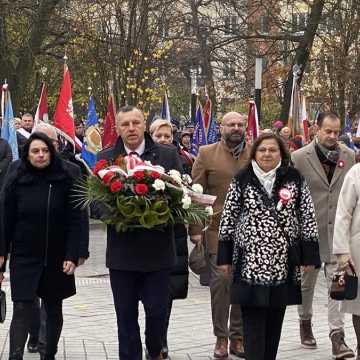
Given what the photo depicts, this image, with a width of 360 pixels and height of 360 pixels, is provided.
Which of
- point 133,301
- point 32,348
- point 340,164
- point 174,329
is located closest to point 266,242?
point 133,301

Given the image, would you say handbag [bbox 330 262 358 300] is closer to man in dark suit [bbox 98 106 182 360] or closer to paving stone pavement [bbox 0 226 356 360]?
paving stone pavement [bbox 0 226 356 360]

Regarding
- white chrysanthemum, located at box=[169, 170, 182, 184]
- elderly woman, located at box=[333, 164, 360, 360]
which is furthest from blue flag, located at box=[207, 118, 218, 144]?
white chrysanthemum, located at box=[169, 170, 182, 184]

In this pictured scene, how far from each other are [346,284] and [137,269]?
160 centimetres

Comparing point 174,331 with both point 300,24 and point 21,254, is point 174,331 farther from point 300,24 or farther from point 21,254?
point 300,24

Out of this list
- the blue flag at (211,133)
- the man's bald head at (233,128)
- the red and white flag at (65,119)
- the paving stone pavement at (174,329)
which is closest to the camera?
the paving stone pavement at (174,329)

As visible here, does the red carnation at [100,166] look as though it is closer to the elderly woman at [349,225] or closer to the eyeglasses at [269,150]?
the eyeglasses at [269,150]

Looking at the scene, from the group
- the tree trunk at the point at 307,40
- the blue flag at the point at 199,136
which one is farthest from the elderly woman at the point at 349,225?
the tree trunk at the point at 307,40

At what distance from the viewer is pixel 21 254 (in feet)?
24.1

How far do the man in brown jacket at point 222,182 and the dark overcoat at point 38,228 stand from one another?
1.37m

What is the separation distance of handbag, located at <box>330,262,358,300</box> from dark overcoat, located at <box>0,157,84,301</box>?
75.8 inches

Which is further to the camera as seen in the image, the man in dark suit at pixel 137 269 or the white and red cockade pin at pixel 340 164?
the white and red cockade pin at pixel 340 164

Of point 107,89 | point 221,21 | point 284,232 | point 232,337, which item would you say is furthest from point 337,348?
point 221,21

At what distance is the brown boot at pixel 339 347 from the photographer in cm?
802

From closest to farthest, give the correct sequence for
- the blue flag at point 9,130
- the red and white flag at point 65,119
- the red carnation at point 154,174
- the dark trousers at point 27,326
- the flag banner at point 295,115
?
the red carnation at point 154,174
the dark trousers at point 27,326
the red and white flag at point 65,119
the blue flag at point 9,130
the flag banner at point 295,115
